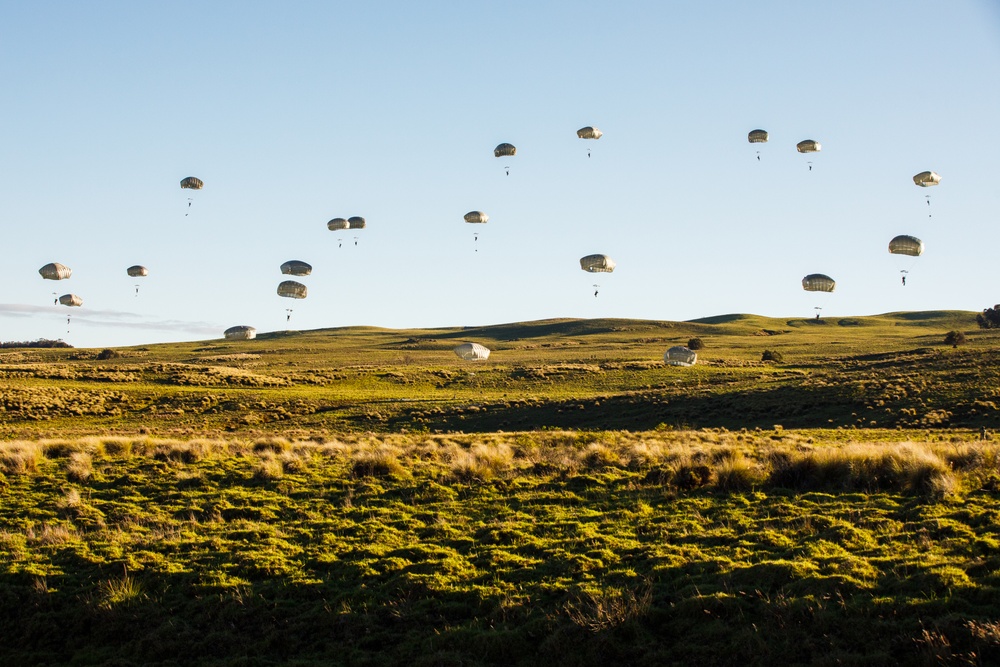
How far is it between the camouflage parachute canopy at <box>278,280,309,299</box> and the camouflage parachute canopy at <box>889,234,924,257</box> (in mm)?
47935

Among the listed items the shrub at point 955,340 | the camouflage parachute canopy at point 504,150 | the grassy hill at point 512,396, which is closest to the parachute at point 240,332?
the grassy hill at point 512,396

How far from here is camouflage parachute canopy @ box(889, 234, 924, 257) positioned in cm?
5834

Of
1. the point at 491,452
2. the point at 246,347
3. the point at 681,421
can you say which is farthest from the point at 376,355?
the point at 491,452

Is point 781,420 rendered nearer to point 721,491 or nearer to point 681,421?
point 681,421

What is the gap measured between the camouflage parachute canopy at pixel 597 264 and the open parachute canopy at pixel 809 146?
18.5 meters

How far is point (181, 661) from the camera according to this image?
10875 mm

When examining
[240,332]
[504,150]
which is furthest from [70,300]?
[504,150]

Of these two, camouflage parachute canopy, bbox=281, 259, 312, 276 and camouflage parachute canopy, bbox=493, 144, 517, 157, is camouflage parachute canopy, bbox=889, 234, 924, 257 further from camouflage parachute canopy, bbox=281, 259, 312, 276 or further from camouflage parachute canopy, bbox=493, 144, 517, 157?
camouflage parachute canopy, bbox=281, 259, 312, 276

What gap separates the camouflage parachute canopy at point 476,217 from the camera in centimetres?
7119

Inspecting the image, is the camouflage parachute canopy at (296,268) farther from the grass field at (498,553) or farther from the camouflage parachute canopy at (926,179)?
the camouflage parachute canopy at (926,179)

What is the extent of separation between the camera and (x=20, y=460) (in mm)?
20797

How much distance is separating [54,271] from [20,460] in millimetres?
54970

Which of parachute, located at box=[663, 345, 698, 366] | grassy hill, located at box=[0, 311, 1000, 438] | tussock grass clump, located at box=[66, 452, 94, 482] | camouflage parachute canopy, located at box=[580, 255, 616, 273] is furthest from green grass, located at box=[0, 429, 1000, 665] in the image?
parachute, located at box=[663, 345, 698, 366]

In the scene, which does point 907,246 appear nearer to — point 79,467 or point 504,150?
point 504,150
